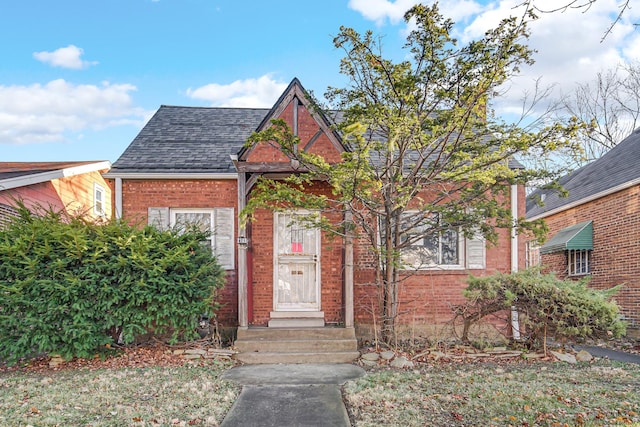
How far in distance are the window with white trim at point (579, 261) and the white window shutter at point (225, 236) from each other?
32.2 ft

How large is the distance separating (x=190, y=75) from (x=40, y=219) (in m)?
9.36

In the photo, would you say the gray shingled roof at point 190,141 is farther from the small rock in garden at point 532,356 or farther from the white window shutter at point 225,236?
the small rock in garden at point 532,356

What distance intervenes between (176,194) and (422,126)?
5259 mm

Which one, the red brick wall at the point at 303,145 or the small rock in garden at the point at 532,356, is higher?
the red brick wall at the point at 303,145

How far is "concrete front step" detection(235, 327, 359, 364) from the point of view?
7.52 m

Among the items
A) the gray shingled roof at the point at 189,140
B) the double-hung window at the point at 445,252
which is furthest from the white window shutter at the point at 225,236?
the double-hung window at the point at 445,252

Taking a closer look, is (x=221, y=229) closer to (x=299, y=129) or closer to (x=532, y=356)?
(x=299, y=129)

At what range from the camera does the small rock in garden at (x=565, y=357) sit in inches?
290

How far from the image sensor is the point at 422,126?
23.7 ft

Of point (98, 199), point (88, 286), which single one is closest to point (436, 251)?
point (88, 286)

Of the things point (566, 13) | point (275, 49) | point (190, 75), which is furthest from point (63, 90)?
point (566, 13)

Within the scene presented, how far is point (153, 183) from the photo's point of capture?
31.1 feet

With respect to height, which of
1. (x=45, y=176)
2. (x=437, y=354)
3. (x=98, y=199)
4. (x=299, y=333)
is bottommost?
(x=437, y=354)

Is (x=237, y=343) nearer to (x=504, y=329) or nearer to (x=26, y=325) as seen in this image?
(x=26, y=325)
